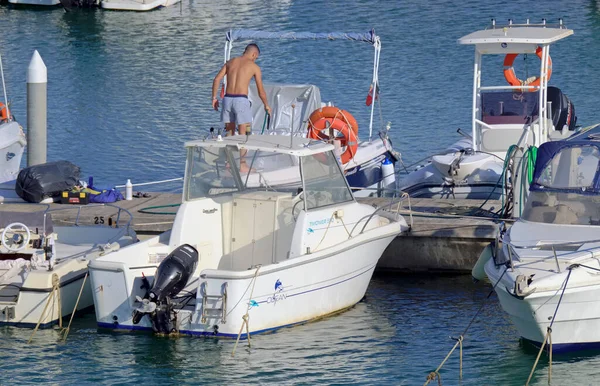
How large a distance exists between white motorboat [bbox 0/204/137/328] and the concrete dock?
510mm

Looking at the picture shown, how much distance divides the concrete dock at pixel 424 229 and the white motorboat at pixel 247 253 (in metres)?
0.65

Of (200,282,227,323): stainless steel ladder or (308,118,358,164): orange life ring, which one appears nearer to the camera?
(200,282,227,323): stainless steel ladder

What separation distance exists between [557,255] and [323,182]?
2.79m

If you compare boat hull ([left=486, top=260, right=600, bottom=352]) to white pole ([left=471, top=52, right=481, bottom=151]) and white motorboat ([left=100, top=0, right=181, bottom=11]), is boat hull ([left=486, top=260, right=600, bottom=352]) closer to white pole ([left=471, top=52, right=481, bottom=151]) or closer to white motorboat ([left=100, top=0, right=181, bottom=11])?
white pole ([left=471, top=52, right=481, bottom=151])

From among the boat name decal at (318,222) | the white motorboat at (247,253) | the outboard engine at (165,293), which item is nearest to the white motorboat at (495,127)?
the white motorboat at (247,253)

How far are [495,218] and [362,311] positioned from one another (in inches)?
88.2

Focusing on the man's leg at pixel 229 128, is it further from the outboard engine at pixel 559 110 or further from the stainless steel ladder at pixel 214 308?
the outboard engine at pixel 559 110

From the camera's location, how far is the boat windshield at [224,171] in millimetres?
13008

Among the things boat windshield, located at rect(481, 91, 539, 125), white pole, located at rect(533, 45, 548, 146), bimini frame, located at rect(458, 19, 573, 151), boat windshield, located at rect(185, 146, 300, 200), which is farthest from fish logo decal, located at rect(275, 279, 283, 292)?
boat windshield, located at rect(481, 91, 539, 125)

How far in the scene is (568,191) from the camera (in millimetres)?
12242

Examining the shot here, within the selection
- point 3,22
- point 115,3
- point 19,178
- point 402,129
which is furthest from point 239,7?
point 19,178

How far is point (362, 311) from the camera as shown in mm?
13148

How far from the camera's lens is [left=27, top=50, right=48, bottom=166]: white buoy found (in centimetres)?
1778

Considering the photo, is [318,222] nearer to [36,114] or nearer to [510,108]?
[510,108]
